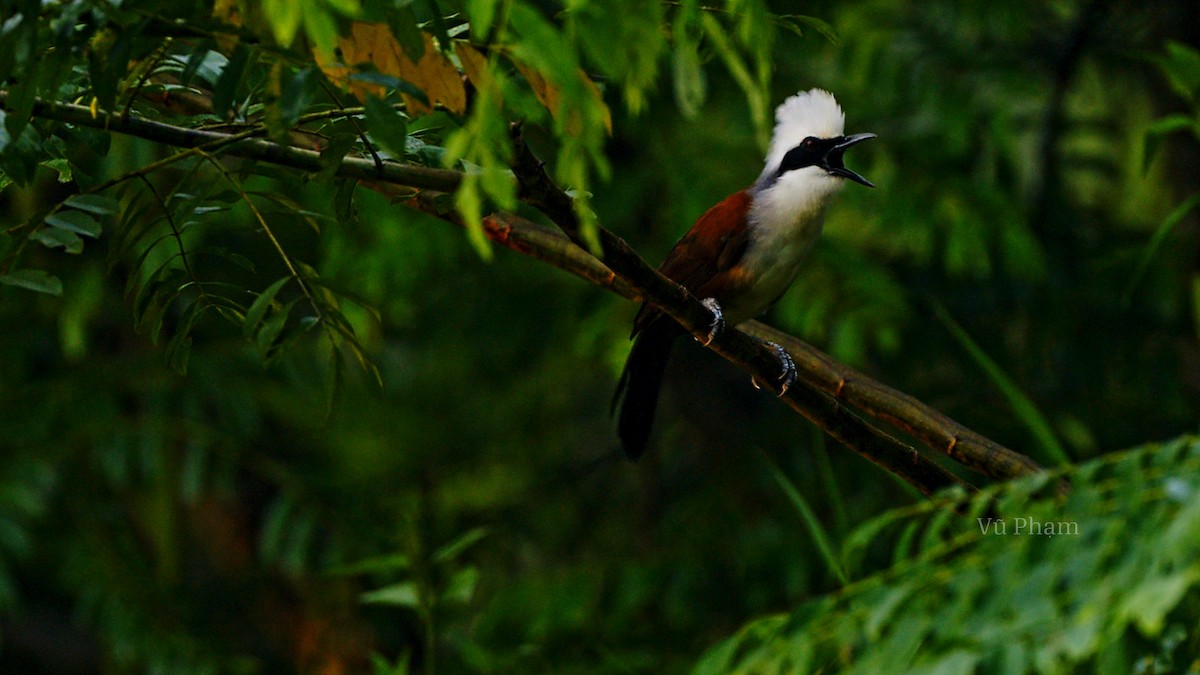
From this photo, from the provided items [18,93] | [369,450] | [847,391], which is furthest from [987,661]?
[369,450]

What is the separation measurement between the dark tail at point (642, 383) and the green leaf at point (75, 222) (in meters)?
1.41

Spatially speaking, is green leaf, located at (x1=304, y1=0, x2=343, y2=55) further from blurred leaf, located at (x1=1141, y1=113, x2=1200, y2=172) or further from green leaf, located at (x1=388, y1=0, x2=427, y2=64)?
blurred leaf, located at (x1=1141, y1=113, x2=1200, y2=172)

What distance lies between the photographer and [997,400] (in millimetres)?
4305

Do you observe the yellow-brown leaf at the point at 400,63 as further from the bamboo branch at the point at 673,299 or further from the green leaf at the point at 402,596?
the green leaf at the point at 402,596

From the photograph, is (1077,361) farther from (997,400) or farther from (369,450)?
(369,450)

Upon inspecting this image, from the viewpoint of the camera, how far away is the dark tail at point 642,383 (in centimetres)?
274

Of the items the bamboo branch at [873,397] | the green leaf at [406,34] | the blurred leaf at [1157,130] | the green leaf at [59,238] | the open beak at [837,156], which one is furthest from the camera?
the open beak at [837,156]

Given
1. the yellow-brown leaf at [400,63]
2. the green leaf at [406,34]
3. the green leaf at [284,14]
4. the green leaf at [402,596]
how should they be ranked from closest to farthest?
the green leaf at [284,14] < the green leaf at [406,34] < the yellow-brown leaf at [400,63] < the green leaf at [402,596]

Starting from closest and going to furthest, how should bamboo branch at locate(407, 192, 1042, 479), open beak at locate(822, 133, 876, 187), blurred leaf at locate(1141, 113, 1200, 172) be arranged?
bamboo branch at locate(407, 192, 1042, 479)
blurred leaf at locate(1141, 113, 1200, 172)
open beak at locate(822, 133, 876, 187)

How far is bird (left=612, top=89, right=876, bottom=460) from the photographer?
269 centimetres

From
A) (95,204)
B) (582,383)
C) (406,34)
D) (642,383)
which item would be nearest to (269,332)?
(95,204)

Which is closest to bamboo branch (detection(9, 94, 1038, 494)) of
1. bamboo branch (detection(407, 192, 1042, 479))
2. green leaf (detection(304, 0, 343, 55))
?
bamboo branch (detection(407, 192, 1042, 479))

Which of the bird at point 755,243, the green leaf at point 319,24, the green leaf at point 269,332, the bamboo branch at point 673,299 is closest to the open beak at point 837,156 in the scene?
the bird at point 755,243

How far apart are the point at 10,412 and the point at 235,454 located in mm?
815
